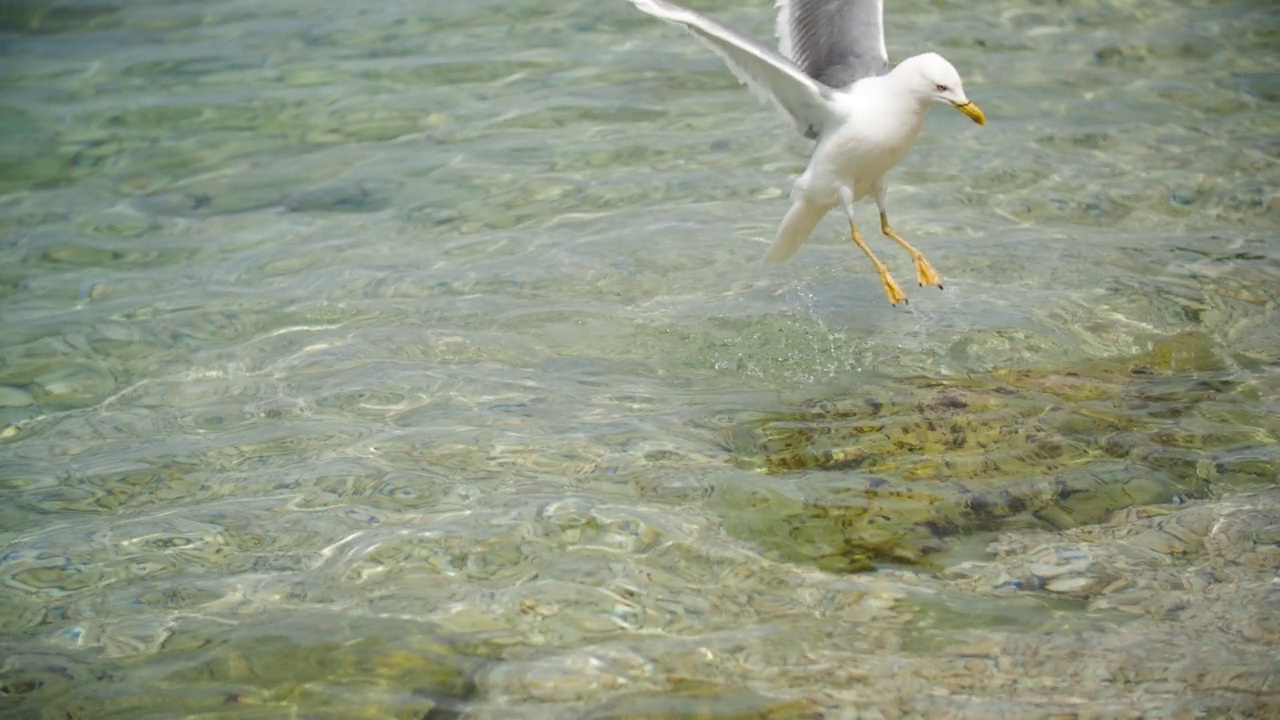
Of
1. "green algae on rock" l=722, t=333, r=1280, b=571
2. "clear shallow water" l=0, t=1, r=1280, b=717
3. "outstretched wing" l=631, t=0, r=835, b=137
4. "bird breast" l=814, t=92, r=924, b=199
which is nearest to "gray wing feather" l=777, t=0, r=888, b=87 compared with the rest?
"outstretched wing" l=631, t=0, r=835, b=137

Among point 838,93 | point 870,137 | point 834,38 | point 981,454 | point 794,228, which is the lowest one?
point 981,454

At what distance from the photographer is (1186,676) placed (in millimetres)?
3168

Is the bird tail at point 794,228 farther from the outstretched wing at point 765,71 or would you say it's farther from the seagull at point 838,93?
the outstretched wing at point 765,71

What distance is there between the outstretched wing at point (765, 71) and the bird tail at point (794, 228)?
315 millimetres

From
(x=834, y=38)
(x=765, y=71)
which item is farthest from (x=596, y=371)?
(x=834, y=38)

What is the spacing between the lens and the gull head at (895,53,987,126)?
508 centimetres

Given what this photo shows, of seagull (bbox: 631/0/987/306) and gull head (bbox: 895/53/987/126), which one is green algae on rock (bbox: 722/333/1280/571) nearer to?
seagull (bbox: 631/0/987/306)

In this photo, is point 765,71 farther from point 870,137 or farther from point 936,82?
point 936,82

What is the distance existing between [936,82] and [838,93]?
44 centimetres

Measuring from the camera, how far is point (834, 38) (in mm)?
5867

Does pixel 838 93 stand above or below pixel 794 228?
above

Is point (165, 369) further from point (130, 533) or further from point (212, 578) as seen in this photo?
point (212, 578)

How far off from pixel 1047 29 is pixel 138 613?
25.2 ft

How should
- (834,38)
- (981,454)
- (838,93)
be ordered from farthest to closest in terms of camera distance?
(834,38)
(838,93)
(981,454)
